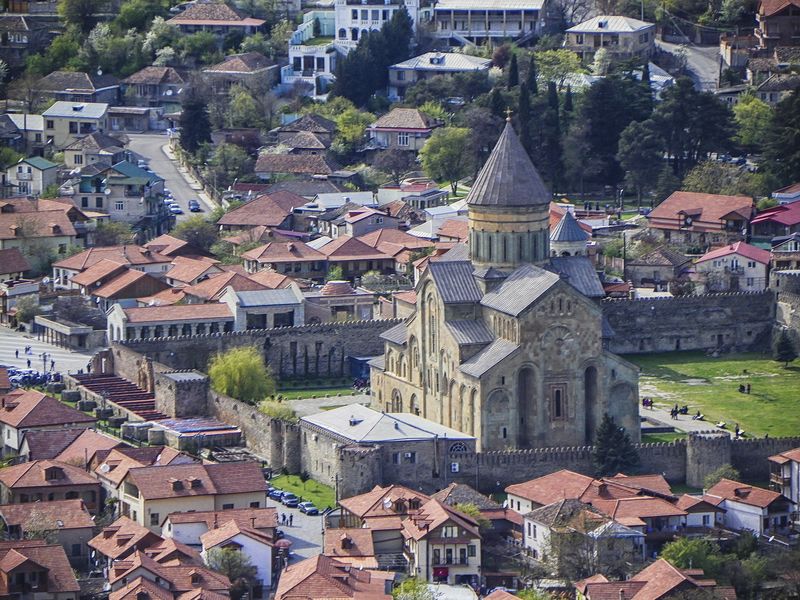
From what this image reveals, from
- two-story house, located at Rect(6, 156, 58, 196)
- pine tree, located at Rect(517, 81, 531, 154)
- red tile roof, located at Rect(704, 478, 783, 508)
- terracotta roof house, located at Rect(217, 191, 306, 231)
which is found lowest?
red tile roof, located at Rect(704, 478, 783, 508)

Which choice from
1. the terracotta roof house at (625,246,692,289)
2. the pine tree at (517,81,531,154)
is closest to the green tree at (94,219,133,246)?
the pine tree at (517,81,531,154)

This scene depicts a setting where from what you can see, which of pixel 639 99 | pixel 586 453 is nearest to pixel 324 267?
pixel 639 99

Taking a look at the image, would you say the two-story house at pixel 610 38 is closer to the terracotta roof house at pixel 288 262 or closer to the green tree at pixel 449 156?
the green tree at pixel 449 156

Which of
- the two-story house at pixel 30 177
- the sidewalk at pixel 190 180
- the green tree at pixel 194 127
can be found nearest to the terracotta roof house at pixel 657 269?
the sidewalk at pixel 190 180

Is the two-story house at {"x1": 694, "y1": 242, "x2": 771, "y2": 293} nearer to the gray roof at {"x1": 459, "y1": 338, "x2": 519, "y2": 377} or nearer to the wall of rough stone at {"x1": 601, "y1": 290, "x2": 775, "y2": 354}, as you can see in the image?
the wall of rough stone at {"x1": 601, "y1": 290, "x2": 775, "y2": 354}

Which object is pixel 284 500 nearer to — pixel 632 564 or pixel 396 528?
pixel 396 528

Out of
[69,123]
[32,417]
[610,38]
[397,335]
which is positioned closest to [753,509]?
[397,335]

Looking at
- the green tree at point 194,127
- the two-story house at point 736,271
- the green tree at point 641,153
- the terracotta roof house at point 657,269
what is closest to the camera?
the two-story house at point 736,271
